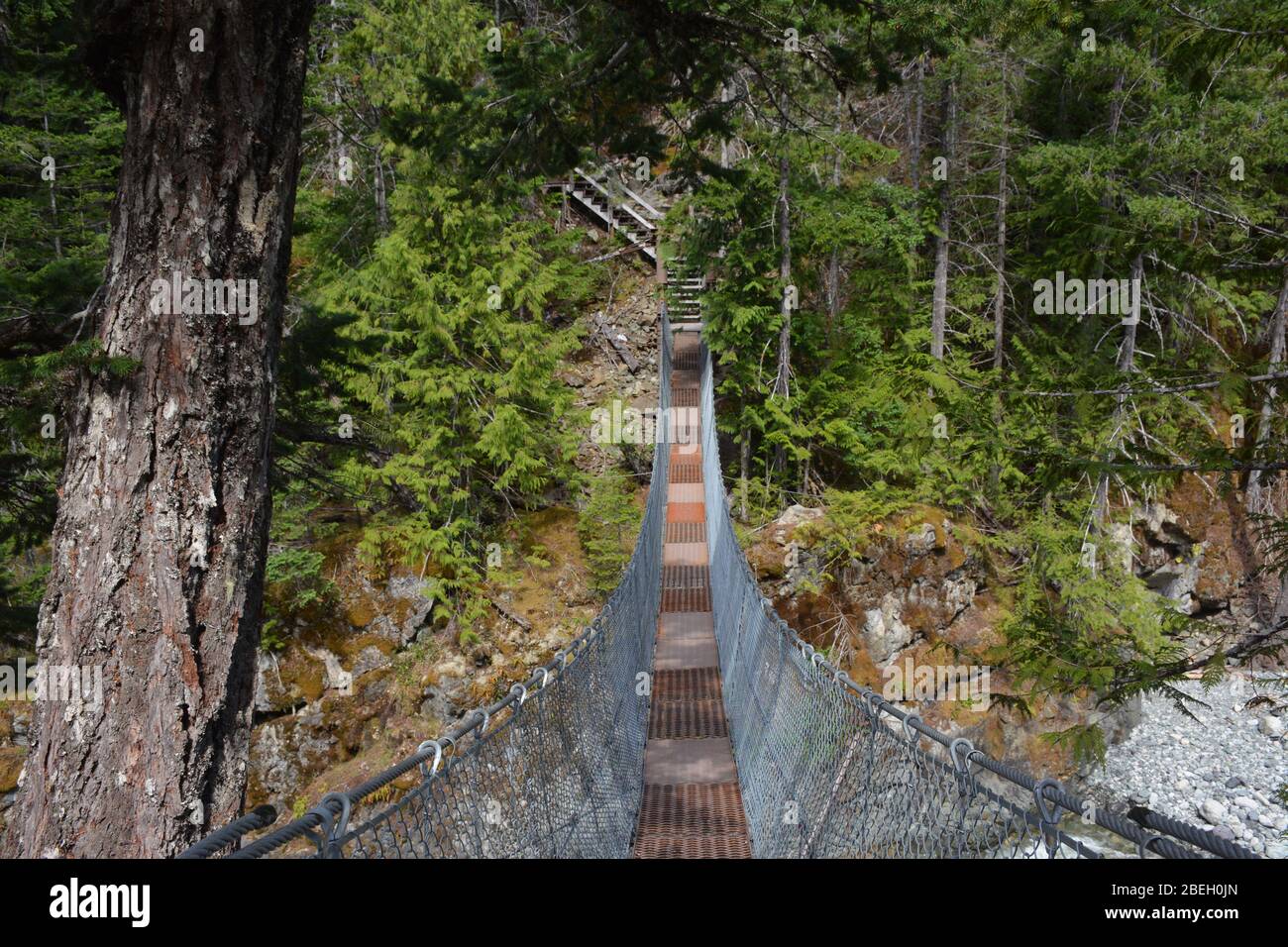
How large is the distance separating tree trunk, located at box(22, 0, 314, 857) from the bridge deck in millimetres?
1892

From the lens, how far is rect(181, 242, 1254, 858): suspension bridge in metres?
1.31

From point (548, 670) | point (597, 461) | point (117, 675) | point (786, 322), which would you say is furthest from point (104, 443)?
point (597, 461)

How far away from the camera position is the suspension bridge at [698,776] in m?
1.31

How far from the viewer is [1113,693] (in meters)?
2.55

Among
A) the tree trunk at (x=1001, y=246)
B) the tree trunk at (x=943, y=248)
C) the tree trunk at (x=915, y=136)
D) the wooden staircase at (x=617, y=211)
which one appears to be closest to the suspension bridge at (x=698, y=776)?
the tree trunk at (x=943, y=248)

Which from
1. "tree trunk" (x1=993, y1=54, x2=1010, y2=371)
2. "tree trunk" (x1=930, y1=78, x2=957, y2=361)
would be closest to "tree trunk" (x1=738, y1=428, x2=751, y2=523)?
"tree trunk" (x1=930, y1=78, x2=957, y2=361)

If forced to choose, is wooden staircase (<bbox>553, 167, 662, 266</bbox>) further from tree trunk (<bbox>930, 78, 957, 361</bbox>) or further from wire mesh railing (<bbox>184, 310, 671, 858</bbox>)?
wire mesh railing (<bbox>184, 310, 671, 858</bbox>)

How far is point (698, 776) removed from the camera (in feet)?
12.1

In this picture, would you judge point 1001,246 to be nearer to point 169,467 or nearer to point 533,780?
point 533,780

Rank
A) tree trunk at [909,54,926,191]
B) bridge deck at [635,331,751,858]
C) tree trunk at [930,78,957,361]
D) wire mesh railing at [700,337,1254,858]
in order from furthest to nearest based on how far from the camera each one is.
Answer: tree trunk at [909,54,926,191]
tree trunk at [930,78,957,361]
bridge deck at [635,331,751,858]
wire mesh railing at [700,337,1254,858]

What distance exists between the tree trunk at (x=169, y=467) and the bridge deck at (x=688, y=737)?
74.5 inches

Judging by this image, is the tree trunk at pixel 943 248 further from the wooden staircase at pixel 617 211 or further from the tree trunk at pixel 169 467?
the tree trunk at pixel 169 467

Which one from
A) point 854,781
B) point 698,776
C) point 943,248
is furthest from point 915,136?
point 854,781

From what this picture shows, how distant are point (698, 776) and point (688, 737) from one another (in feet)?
1.40
